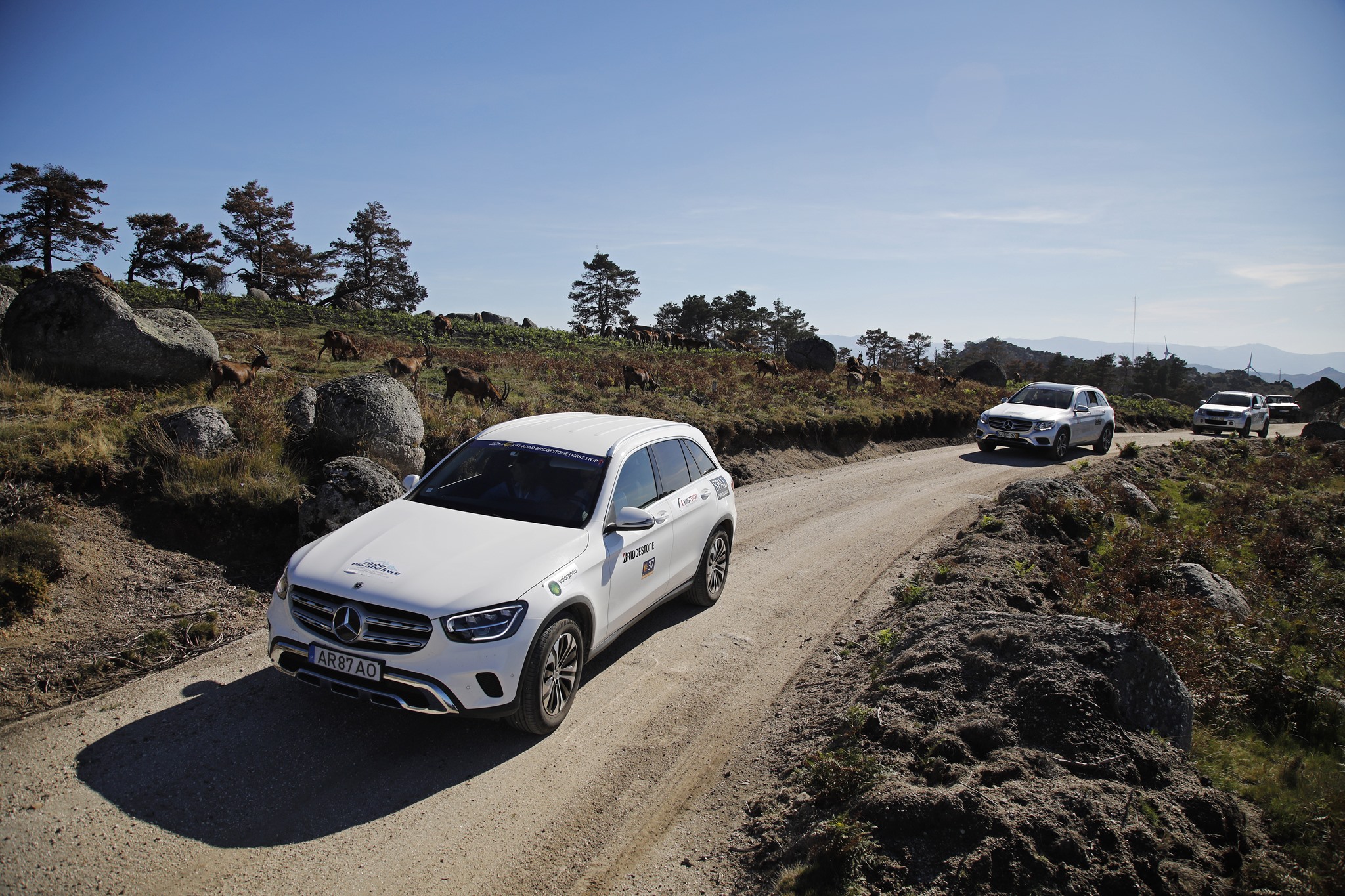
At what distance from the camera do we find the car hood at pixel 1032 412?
56.0 ft

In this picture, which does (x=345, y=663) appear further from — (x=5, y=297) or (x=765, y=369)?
(x=765, y=369)

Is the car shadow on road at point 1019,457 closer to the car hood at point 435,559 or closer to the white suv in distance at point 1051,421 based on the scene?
the white suv in distance at point 1051,421

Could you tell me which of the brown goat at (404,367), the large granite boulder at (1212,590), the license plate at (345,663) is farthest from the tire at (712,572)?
the brown goat at (404,367)

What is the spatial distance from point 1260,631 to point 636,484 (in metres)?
6.47

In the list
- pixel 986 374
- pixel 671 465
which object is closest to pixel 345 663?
pixel 671 465

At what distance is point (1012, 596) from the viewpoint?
6801mm

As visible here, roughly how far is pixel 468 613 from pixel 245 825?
1497 mm

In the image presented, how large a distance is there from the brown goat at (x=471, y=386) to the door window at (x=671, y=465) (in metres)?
8.16

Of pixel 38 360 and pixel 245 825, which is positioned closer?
pixel 245 825

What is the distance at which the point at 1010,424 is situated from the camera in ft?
57.5

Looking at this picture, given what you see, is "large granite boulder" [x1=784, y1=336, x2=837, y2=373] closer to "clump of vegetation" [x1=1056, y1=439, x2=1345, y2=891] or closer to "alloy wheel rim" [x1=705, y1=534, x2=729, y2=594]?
"clump of vegetation" [x1=1056, y1=439, x2=1345, y2=891]

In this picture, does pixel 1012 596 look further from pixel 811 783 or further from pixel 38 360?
pixel 38 360

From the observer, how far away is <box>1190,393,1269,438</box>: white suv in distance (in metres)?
26.4

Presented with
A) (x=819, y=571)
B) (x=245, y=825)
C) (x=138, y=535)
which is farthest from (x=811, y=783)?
(x=138, y=535)
